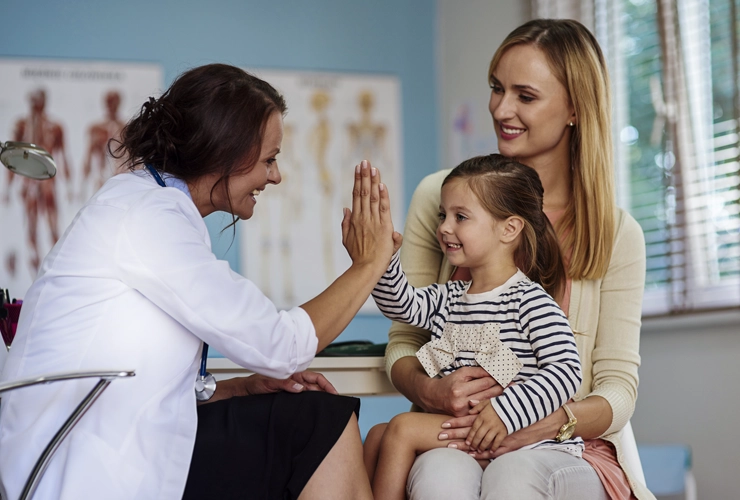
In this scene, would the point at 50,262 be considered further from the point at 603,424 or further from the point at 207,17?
the point at 207,17

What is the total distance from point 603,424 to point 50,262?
3.42 ft

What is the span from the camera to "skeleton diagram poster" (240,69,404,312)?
3803mm

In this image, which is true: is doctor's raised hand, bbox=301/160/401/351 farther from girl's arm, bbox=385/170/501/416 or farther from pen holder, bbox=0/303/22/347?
pen holder, bbox=0/303/22/347

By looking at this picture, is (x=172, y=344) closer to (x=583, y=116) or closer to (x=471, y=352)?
(x=471, y=352)

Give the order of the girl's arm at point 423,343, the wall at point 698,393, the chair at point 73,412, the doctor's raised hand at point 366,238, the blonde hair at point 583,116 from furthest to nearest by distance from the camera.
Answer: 1. the wall at point 698,393
2. the blonde hair at point 583,116
3. the girl's arm at point 423,343
4. the doctor's raised hand at point 366,238
5. the chair at point 73,412

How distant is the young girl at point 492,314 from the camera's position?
1482 millimetres

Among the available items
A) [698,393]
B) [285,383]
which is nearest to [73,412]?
[285,383]

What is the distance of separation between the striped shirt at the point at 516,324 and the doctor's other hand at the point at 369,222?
13 centimetres

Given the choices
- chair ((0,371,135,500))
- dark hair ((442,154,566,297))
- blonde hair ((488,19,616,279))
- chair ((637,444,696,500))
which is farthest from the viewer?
chair ((637,444,696,500))

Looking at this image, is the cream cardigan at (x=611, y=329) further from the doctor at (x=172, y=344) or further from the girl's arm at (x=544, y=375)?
the doctor at (x=172, y=344)

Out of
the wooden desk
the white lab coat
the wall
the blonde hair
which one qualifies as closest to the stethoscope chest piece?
the white lab coat

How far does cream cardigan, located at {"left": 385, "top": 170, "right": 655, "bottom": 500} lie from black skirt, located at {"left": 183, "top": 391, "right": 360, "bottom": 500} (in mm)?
404

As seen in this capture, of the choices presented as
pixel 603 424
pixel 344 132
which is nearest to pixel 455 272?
pixel 603 424

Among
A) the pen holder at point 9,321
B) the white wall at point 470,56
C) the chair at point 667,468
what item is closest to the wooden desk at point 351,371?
the pen holder at point 9,321
